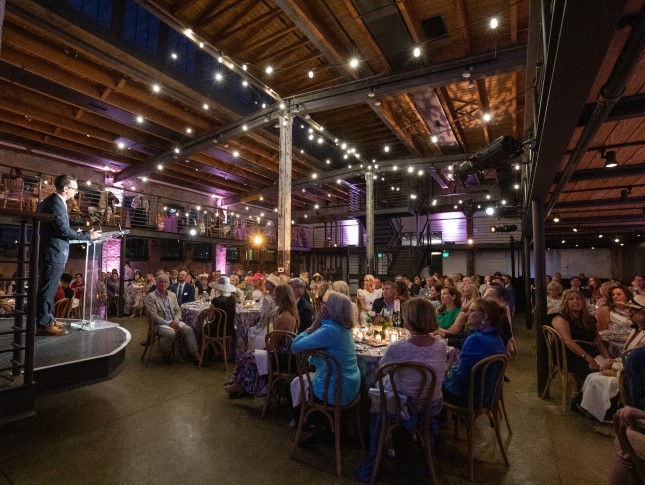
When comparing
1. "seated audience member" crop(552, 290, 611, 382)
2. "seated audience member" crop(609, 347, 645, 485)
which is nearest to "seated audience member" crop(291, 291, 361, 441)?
"seated audience member" crop(609, 347, 645, 485)

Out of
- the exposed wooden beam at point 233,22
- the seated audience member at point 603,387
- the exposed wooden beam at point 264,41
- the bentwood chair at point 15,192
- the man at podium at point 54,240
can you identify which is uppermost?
the exposed wooden beam at point 233,22

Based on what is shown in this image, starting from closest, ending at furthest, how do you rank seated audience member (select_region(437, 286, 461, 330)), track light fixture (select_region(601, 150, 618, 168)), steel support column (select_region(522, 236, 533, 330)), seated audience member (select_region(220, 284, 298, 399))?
seated audience member (select_region(220, 284, 298, 399)) → track light fixture (select_region(601, 150, 618, 168)) → seated audience member (select_region(437, 286, 461, 330)) → steel support column (select_region(522, 236, 533, 330))

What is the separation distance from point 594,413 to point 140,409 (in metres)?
4.61

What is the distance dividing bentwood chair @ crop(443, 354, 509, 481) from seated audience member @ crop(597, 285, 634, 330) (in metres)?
2.70

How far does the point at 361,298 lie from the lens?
22.4ft

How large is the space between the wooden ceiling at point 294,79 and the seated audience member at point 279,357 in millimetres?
3381

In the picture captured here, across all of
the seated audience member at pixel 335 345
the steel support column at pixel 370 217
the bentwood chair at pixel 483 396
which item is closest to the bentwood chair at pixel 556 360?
the bentwood chair at pixel 483 396

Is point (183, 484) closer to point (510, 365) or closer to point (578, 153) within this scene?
point (578, 153)

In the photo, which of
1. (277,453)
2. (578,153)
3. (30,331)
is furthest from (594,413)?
(30,331)

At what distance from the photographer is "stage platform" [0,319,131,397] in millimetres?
2658

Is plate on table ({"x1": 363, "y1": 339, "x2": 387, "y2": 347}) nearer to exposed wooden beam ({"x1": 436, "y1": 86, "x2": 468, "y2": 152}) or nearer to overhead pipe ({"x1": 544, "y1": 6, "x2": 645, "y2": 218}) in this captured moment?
overhead pipe ({"x1": 544, "y1": 6, "x2": 645, "y2": 218})

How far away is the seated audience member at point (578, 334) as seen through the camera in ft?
12.2

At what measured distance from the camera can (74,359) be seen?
2.84 metres

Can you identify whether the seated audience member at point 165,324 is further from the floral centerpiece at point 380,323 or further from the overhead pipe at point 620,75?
the overhead pipe at point 620,75
